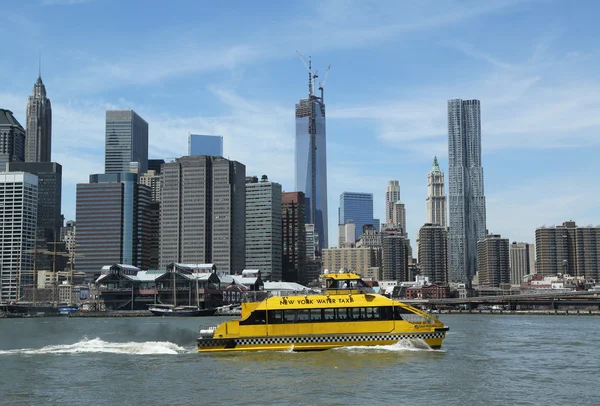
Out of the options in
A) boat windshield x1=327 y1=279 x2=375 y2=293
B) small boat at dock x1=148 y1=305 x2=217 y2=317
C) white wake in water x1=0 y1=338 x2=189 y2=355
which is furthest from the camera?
small boat at dock x1=148 y1=305 x2=217 y2=317

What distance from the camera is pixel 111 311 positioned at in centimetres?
19488

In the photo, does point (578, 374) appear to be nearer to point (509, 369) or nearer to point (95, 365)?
point (509, 369)

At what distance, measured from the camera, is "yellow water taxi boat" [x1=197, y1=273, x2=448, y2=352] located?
154 feet

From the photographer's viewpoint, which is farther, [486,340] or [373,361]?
[486,340]

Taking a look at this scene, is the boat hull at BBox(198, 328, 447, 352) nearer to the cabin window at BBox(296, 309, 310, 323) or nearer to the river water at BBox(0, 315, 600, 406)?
the river water at BBox(0, 315, 600, 406)

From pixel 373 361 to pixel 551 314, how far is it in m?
156

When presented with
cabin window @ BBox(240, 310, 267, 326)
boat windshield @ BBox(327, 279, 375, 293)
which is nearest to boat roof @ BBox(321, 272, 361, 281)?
boat windshield @ BBox(327, 279, 375, 293)

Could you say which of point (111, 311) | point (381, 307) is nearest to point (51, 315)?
point (111, 311)

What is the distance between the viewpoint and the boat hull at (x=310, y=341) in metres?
46.8

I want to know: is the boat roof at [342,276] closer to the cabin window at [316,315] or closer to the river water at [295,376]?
the cabin window at [316,315]

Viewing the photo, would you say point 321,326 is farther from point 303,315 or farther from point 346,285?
point 346,285

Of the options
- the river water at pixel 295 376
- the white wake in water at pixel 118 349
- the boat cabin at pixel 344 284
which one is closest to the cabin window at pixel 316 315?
the boat cabin at pixel 344 284

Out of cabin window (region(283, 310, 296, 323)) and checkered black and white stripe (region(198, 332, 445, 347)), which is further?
cabin window (region(283, 310, 296, 323))

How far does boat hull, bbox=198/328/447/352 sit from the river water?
499 mm
